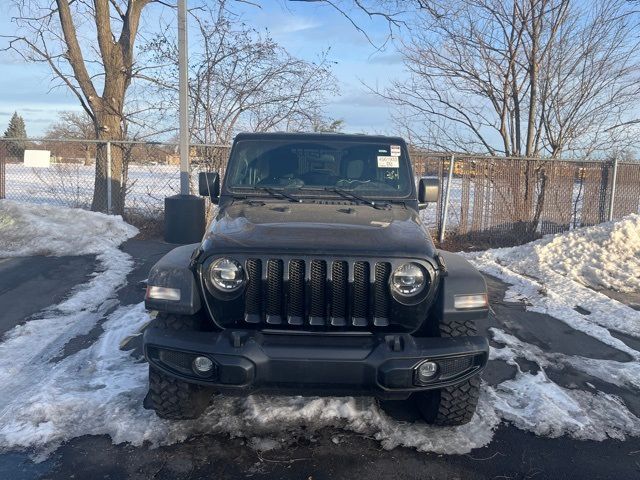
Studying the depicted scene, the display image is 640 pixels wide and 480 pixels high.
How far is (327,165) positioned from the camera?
4918 millimetres

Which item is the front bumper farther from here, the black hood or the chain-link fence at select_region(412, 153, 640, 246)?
the chain-link fence at select_region(412, 153, 640, 246)

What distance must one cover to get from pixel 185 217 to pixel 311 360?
6.58 meters

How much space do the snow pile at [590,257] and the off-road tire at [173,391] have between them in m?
6.69

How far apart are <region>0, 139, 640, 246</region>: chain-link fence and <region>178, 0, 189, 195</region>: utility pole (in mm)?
1561

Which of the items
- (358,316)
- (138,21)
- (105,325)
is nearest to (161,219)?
(138,21)

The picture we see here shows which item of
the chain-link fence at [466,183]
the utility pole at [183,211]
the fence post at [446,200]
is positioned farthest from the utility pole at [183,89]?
the fence post at [446,200]

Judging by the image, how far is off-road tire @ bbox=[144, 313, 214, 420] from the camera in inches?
140

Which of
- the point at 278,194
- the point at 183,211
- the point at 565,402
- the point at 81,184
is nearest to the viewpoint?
the point at 565,402

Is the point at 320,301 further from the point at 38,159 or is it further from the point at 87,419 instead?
the point at 38,159

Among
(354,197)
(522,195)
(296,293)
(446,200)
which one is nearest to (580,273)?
(446,200)

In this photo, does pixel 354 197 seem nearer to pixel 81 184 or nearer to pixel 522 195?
pixel 522 195

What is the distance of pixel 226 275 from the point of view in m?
3.41

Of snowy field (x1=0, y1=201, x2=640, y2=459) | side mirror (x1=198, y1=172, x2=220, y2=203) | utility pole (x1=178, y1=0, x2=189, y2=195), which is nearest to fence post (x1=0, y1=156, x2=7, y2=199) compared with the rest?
utility pole (x1=178, y1=0, x2=189, y2=195)

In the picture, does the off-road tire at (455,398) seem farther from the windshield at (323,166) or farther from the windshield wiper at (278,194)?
the windshield wiper at (278,194)
